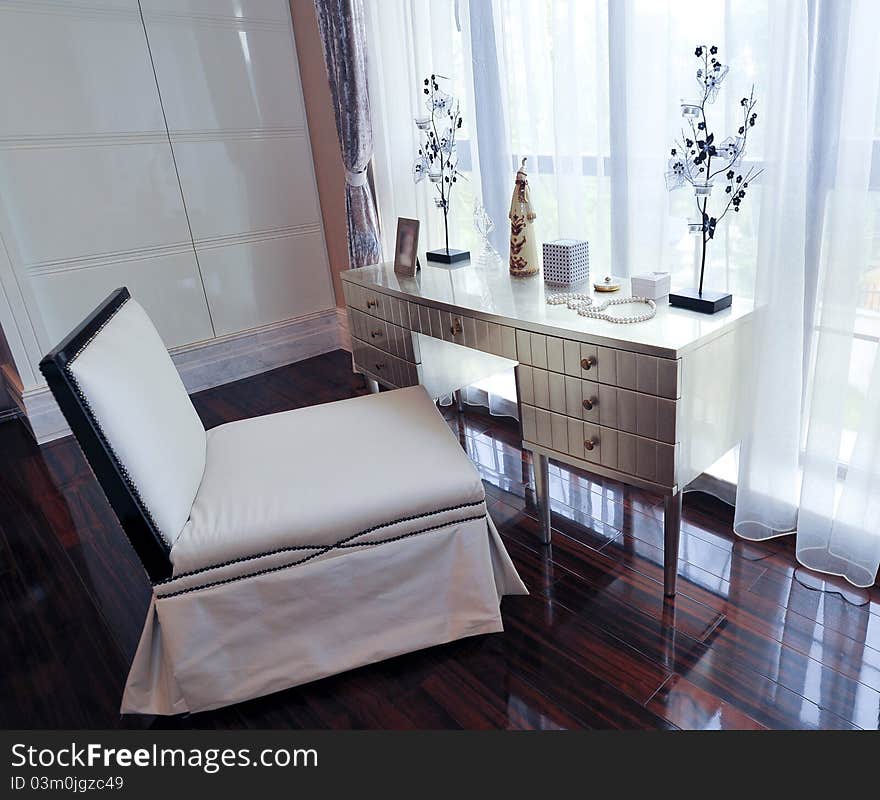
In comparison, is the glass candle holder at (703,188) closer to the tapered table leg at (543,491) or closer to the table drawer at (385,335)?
the tapered table leg at (543,491)

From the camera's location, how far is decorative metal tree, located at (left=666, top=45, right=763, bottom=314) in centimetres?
161

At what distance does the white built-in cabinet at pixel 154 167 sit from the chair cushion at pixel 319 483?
5.45ft

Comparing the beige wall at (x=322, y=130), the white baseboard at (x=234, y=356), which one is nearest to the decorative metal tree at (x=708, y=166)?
the beige wall at (x=322, y=130)

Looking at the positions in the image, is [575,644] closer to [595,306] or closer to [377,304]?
[595,306]

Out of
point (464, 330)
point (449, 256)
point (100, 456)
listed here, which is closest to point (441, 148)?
point (449, 256)

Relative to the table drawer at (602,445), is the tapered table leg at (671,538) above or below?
below

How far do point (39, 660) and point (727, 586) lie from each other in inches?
70.6

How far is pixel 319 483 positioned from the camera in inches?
59.8

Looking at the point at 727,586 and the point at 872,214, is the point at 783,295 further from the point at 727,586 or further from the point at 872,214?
the point at 727,586

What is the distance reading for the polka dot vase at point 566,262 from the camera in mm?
2023

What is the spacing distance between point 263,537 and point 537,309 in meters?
0.94

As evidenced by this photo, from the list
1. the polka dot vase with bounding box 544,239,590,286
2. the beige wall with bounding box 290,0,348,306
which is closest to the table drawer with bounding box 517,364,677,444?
the polka dot vase with bounding box 544,239,590,286

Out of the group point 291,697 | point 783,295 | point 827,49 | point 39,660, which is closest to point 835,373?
point 783,295

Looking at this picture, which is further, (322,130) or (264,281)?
(264,281)
